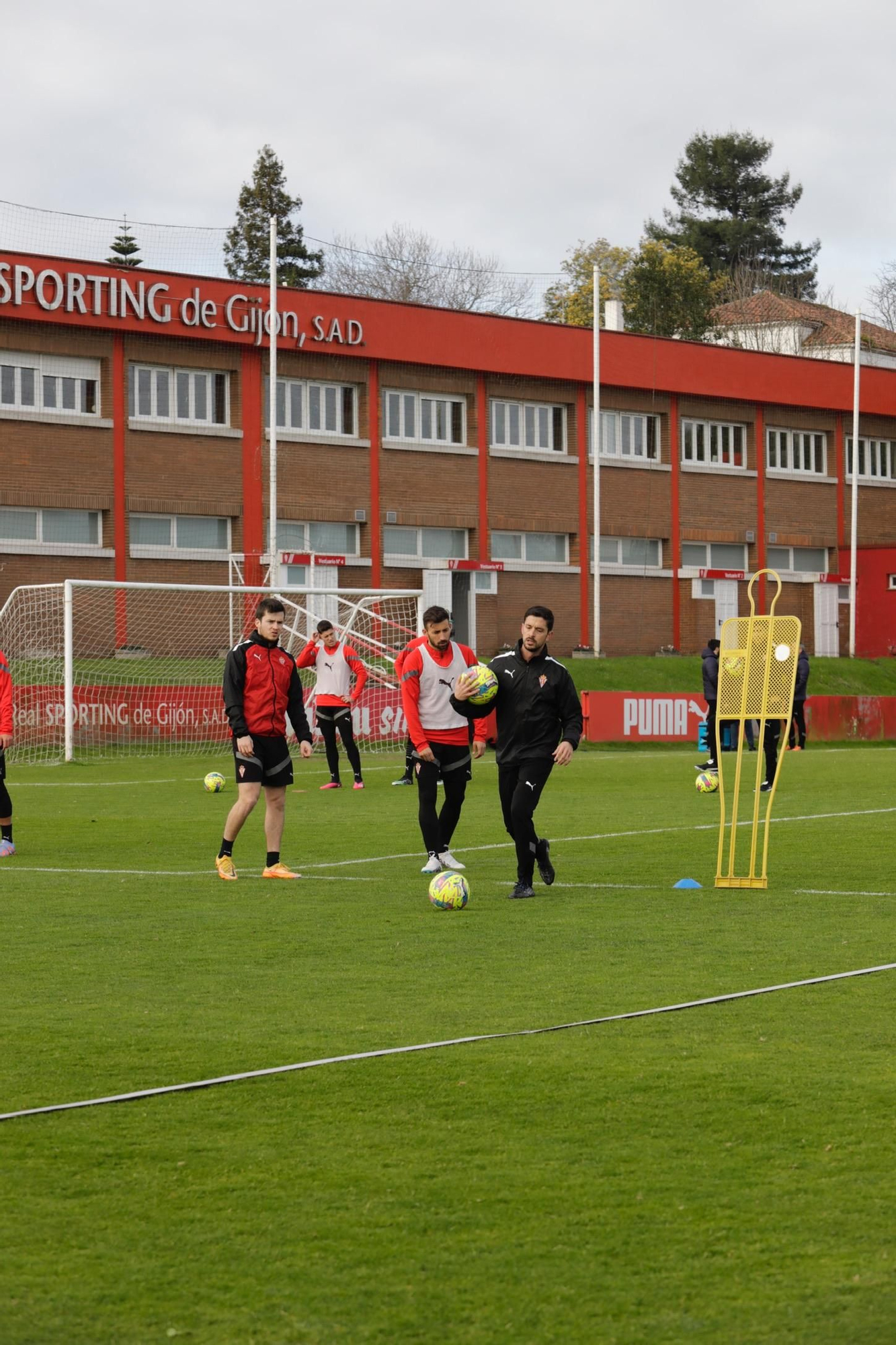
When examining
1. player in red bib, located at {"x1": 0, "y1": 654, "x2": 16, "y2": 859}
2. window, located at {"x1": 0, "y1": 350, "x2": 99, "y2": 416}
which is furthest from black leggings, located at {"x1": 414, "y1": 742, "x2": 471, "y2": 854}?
window, located at {"x1": 0, "y1": 350, "x2": 99, "y2": 416}

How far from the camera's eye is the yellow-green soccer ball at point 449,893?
1111 cm

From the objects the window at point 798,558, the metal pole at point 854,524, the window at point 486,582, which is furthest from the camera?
the window at point 798,558

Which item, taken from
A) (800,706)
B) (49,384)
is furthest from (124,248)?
(800,706)

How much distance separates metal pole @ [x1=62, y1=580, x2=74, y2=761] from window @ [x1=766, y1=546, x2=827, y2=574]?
2957cm

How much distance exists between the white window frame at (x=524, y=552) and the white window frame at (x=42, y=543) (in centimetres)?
1149

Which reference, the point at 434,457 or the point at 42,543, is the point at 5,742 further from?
the point at 434,457

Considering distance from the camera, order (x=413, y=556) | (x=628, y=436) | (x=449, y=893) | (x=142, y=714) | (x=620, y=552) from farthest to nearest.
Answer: (x=628, y=436), (x=620, y=552), (x=413, y=556), (x=142, y=714), (x=449, y=893)

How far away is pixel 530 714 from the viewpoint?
1209 centimetres

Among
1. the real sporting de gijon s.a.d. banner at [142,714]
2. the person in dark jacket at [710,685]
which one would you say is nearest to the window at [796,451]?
the real sporting de gijon s.a.d. banner at [142,714]

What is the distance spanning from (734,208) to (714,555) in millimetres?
41494

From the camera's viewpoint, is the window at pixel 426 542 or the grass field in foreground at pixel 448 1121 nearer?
the grass field in foreground at pixel 448 1121

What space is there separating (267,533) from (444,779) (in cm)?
3007

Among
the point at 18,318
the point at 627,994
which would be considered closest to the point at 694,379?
the point at 18,318

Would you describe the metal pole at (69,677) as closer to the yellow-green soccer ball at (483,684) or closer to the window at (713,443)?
the yellow-green soccer ball at (483,684)
